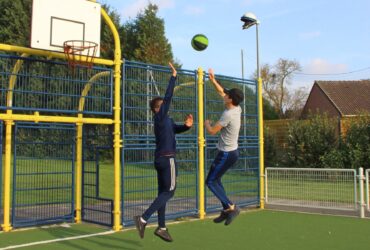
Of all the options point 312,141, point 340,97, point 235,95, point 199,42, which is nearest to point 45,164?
point 199,42

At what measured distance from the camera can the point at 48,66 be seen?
9258 mm

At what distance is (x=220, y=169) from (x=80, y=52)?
3865mm

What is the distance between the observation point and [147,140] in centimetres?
1036

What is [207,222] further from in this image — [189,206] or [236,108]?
[236,108]

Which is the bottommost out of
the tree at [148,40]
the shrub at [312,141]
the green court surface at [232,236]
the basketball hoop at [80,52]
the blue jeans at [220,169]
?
the green court surface at [232,236]

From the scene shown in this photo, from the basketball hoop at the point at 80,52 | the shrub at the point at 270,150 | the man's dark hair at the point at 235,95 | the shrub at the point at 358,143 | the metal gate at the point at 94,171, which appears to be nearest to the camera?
the man's dark hair at the point at 235,95

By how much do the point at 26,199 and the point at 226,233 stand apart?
6.09 metres

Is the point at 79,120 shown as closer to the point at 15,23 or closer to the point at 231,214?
the point at 231,214

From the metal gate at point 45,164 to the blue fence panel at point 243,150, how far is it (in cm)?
349

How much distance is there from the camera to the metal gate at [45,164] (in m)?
9.93

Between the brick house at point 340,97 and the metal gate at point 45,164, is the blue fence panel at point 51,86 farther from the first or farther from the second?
the brick house at point 340,97

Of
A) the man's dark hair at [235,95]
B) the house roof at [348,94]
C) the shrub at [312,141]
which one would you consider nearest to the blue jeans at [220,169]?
the man's dark hair at [235,95]

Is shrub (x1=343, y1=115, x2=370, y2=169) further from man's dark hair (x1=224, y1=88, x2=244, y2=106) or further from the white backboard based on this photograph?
man's dark hair (x1=224, y1=88, x2=244, y2=106)

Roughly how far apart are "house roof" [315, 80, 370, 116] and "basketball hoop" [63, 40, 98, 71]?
3185 cm
